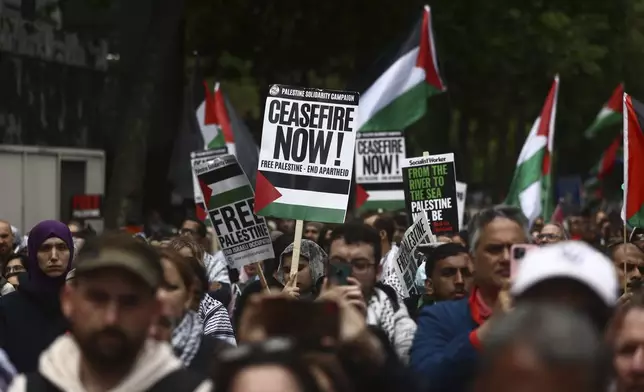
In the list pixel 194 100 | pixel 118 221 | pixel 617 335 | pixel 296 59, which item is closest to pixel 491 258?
pixel 617 335

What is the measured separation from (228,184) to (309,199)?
68.5 inches

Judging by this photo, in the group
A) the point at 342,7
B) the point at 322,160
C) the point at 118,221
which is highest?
the point at 342,7

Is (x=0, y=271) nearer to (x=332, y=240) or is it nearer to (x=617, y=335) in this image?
(x=332, y=240)

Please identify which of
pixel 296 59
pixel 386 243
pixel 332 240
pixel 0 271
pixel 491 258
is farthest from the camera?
pixel 296 59

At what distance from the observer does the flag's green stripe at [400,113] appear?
50.5 ft

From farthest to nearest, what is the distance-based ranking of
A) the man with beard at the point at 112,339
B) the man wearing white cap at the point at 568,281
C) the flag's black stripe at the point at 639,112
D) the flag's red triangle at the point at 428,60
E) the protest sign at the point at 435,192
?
the flag's red triangle at the point at 428,60
the flag's black stripe at the point at 639,112
the protest sign at the point at 435,192
the man with beard at the point at 112,339
the man wearing white cap at the point at 568,281

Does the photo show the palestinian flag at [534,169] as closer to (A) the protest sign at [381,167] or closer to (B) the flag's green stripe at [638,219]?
(A) the protest sign at [381,167]

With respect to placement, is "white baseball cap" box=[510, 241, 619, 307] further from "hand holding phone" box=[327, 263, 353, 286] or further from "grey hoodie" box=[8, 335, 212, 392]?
"hand holding phone" box=[327, 263, 353, 286]

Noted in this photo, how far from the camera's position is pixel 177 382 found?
4562mm

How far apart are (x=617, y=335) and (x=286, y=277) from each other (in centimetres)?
513

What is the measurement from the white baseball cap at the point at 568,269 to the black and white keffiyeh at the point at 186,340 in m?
1.98

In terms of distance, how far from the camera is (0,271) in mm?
11672

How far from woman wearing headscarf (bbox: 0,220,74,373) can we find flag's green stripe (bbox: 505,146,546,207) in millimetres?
8392

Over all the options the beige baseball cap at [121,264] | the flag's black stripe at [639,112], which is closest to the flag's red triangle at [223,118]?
the flag's black stripe at [639,112]
